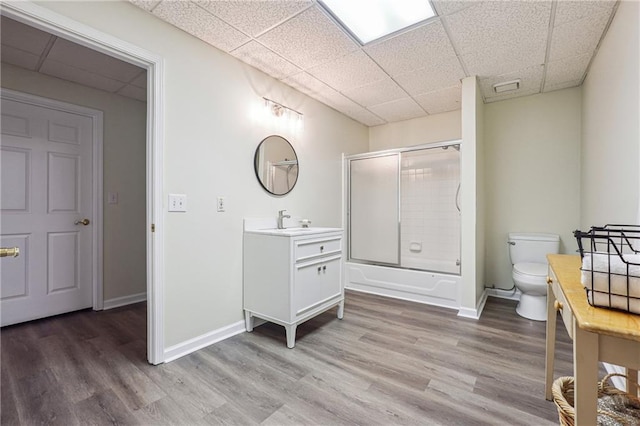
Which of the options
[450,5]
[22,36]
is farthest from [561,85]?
[22,36]

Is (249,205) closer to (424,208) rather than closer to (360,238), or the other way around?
(360,238)

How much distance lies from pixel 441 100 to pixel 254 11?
2252mm

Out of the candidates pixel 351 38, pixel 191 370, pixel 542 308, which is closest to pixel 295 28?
pixel 351 38

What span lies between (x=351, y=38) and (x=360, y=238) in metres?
2.23

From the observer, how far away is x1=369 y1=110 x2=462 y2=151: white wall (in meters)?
3.49

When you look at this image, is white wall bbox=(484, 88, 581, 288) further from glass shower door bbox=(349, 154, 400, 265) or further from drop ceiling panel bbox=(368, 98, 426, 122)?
glass shower door bbox=(349, 154, 400, 265)

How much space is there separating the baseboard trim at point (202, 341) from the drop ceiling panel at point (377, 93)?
8.10 ft

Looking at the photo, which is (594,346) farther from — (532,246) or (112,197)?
(112,197)

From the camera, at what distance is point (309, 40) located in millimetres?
2021

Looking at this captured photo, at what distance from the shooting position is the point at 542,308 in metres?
2.48

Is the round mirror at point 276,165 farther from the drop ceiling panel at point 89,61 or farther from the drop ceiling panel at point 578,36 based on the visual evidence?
the drop ceiling panel at point 578,36

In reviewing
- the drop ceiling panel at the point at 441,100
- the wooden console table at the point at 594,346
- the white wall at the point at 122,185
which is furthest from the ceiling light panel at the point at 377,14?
the white wall at the point at 122,185

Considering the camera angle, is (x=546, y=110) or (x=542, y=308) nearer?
(x=542, y=308)

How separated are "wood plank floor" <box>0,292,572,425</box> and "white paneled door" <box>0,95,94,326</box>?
0.31 m
